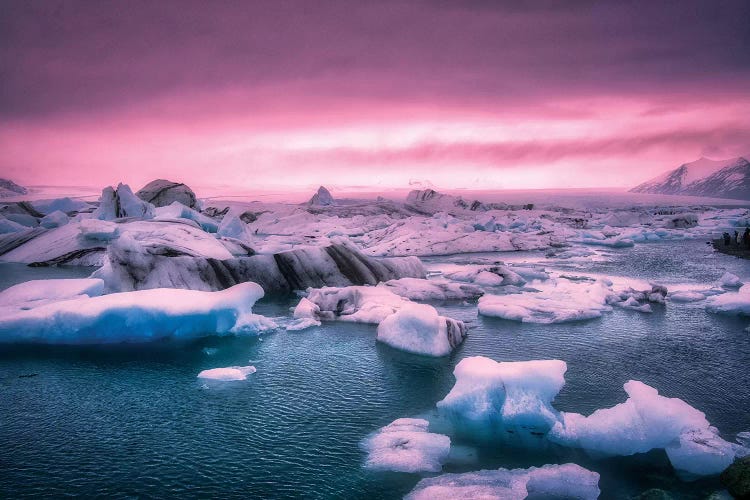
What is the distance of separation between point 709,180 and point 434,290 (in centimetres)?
18341

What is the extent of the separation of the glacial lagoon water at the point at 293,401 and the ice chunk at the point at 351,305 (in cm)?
61

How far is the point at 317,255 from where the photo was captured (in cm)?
2062

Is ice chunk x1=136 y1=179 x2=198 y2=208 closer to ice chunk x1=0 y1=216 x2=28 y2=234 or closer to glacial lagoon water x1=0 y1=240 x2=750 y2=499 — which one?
ice chunk x1=0 y1=216 x2=28 y2=234

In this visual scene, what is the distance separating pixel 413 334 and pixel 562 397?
3.87m

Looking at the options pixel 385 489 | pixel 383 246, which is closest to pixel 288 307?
pixel 385 489

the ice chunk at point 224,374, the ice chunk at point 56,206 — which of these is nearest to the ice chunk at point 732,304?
the ice chunk at point 224,374

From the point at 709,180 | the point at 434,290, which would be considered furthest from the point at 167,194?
the point at 709,180

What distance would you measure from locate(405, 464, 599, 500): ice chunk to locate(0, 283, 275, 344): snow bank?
8.28m

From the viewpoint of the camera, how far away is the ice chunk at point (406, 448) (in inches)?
274

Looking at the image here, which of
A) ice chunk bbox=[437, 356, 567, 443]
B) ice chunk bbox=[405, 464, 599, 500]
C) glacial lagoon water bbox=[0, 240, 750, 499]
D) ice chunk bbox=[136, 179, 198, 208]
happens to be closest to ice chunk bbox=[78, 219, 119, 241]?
glacial lagoon water bbox=[0, 240, 750, 499]

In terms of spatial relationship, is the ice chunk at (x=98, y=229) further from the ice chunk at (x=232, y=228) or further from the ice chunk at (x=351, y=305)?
the ice chunk at (x=351, y=305)

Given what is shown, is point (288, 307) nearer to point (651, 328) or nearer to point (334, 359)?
point (334, 359)

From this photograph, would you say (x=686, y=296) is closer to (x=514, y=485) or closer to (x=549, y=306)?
(x=549, y=306)

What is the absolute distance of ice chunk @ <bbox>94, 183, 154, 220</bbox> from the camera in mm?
31578
